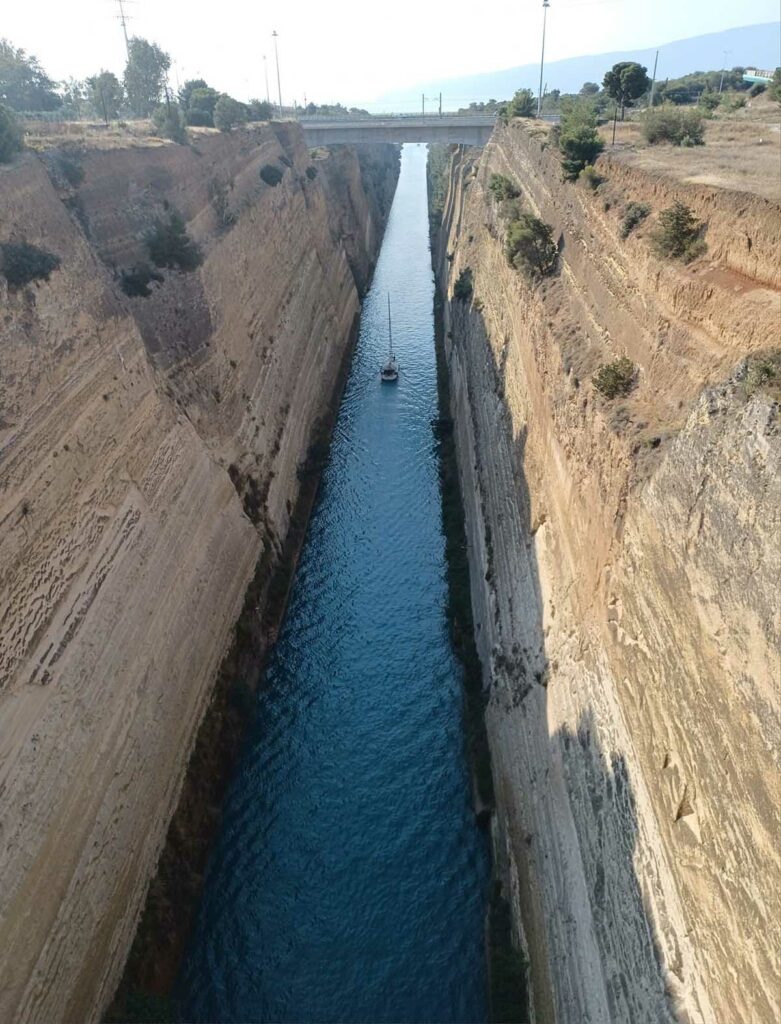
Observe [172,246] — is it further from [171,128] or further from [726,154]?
[726,154]

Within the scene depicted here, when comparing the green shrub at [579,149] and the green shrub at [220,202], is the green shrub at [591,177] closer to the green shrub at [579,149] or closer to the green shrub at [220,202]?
the green shrub at [579,149]

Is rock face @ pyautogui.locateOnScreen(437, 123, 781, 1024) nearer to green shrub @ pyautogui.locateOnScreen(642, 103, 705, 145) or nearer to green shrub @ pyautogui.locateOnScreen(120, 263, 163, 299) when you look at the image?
green shrub @ pyautogui.locateOnScreen(642, 103, 705, 145)

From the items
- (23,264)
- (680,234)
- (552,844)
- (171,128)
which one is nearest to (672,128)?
(680,234)

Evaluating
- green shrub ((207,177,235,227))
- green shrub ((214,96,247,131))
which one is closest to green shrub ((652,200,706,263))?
green shrub ((207,177,235,227))

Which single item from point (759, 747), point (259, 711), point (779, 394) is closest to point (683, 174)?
point (779, 394)

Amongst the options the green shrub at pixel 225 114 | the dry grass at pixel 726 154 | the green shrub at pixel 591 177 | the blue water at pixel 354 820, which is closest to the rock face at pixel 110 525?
the blue water at pixel 354 820

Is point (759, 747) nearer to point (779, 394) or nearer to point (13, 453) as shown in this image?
point (779, 394)
